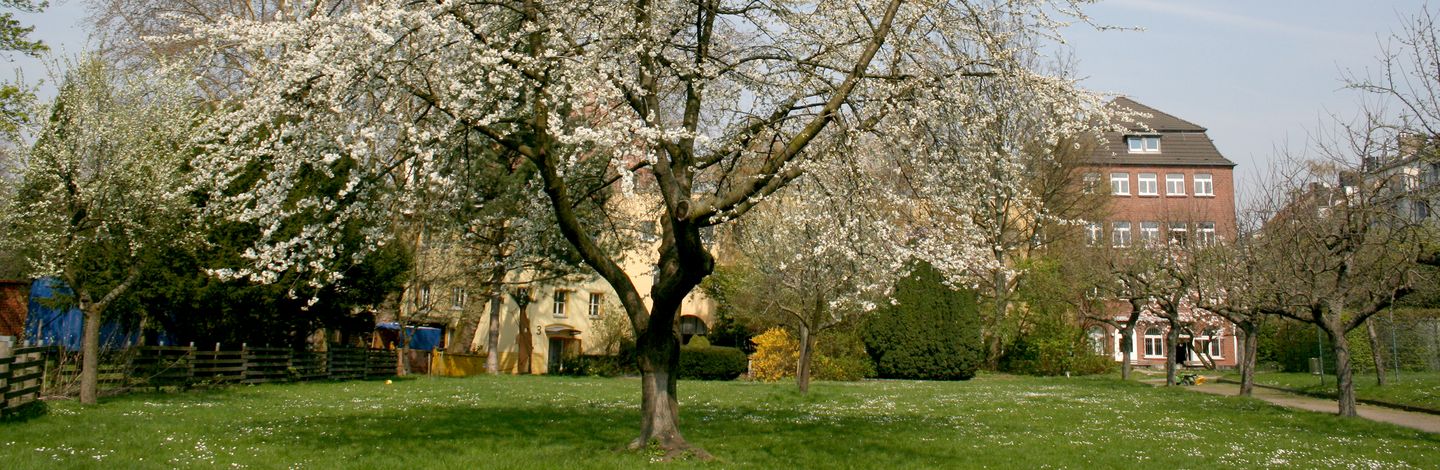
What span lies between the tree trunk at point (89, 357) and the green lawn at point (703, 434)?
27 centimetres

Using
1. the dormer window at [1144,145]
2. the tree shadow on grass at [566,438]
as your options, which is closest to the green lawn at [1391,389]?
the tree shadow on grass at [566,438]

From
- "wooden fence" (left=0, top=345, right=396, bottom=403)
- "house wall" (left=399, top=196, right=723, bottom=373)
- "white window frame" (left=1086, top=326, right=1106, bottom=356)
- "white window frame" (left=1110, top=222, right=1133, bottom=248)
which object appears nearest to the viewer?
"wooden fence" (left=0, top=345, right=396, bottom=403)

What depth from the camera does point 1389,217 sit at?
12.1 meters

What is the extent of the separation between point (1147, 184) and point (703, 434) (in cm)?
4274

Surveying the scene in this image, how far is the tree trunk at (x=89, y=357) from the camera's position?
1496 cm

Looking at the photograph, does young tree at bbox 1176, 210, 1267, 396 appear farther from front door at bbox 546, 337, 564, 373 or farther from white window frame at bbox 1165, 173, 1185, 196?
white window frame at bbox 1165, 173, 1185, 196

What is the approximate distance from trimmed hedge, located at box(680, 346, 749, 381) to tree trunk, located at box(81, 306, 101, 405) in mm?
18464

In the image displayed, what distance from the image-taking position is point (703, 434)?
39.2ft

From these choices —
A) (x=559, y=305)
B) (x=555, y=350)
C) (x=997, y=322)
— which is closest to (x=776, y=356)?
(x=997, y=322)

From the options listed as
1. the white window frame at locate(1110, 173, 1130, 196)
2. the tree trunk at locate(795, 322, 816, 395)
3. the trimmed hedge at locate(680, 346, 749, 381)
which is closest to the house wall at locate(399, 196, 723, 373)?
the trimmed hedge at locate(680, 346, 749, 381)

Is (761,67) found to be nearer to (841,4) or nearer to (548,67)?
(841,4)

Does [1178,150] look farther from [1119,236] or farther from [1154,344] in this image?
[1119,236]

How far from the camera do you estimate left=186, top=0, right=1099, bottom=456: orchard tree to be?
8.90m

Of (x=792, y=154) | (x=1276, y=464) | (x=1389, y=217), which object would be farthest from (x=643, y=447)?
(x=1389, y=217)
